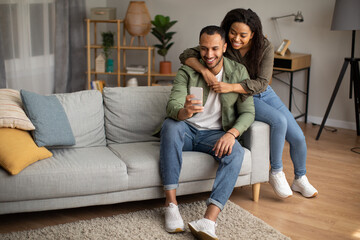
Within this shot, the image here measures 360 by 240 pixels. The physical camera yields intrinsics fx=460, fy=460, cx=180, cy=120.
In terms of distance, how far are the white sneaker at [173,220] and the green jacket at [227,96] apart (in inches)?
22.4

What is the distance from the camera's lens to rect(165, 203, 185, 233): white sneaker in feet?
7.58

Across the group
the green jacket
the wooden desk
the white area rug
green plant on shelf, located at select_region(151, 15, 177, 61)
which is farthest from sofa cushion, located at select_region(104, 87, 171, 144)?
green plant on shelf, located at select_region(151, 15, 177, 61)

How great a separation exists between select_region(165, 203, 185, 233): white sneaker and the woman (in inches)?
27.7

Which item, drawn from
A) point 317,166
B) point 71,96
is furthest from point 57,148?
point 317,166

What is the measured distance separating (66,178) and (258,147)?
1102mm

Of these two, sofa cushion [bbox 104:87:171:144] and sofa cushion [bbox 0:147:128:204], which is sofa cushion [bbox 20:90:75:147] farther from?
sofa cushion [bbox 104:87:171:144]

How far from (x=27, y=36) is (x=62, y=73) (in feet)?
2.09

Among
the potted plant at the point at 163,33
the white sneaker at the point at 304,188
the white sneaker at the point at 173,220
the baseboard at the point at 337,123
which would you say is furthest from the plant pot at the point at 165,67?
the white sneaker at the point at 173,220

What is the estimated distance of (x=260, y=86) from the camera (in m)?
2.72

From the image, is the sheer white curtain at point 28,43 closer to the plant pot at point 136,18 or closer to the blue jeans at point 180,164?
the plant pot at point 136,18

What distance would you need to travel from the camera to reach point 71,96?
2.79 metres

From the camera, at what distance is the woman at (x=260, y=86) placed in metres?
Answer: 2.67

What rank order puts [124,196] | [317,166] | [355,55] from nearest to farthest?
[124,196]
[317,166]
[355,55]

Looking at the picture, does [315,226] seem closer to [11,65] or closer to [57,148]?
[57,148]
